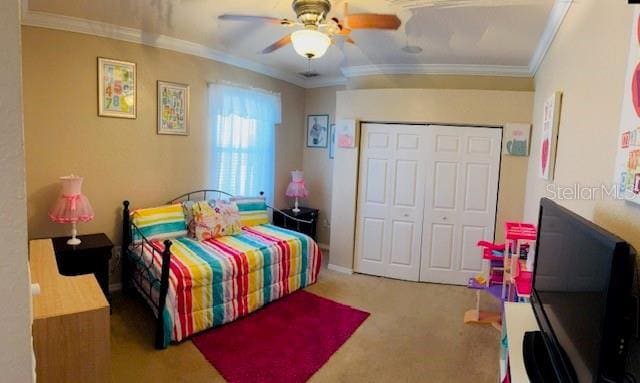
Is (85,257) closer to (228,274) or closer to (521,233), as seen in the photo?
(228,274)

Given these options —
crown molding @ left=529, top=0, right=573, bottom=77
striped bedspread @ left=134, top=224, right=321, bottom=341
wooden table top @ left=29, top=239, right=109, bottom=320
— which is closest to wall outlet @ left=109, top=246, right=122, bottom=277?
striped bedspread @ left=134, top=224, right=321, bottom=341

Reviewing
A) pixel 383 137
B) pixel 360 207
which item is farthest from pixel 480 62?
pixel 360 207

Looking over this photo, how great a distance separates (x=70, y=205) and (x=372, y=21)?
2649 millimetres

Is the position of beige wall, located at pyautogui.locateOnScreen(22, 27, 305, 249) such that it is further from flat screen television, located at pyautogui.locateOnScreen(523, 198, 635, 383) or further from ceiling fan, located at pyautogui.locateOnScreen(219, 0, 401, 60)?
flat screen television, located at pyautogui.locateOnScreen(523, 198, 635, 383)

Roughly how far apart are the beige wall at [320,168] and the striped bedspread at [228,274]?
144 centimetres

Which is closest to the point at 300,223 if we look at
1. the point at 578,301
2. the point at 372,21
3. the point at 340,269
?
the point at 340,269

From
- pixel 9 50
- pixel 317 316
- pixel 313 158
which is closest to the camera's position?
pixel 9 50

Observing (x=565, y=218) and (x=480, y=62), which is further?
(x=480, y=62)

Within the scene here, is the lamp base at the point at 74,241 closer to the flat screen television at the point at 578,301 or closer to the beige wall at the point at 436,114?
the beige wall at the point at 436,114

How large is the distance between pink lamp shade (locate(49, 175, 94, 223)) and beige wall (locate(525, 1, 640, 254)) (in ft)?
11.0

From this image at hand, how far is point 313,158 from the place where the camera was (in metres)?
5.59

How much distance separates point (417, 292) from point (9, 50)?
3.95 metres

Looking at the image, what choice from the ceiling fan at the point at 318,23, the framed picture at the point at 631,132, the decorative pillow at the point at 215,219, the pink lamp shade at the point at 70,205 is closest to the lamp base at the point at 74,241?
the pink lamp shade at the point at 70,205

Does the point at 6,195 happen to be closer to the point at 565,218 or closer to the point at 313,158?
the point at 565,218
